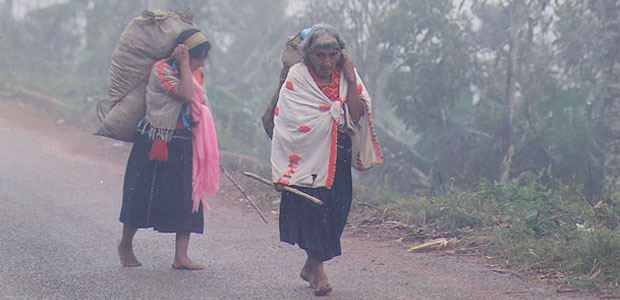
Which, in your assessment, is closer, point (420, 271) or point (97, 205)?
point (420, 271)

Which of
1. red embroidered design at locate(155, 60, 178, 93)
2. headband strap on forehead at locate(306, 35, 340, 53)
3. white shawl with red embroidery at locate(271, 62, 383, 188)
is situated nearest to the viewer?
headband strap on forehead at locate(306, 35, 340, 53)

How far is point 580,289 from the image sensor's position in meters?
4.47

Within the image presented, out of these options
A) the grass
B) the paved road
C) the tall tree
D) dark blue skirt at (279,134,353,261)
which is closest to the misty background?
the tall tree

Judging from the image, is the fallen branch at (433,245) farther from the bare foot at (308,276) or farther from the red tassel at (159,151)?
the red tassel at (159,151)

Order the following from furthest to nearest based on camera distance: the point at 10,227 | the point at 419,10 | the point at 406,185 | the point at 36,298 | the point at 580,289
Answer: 1. the point at 419,10
2. the point at 406,185
3. the point at 10,227
4. the point at 580,289
5. the point at 36,298

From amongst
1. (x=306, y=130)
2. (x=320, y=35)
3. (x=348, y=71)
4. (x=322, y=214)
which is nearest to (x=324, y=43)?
(x=320, y=35)

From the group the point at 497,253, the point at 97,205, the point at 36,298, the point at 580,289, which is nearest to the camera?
the point at 36,298

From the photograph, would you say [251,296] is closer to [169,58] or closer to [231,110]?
[169,58]

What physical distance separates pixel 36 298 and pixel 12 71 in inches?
569

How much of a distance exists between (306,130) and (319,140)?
10 cm

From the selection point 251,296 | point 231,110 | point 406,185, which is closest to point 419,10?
point 406,185

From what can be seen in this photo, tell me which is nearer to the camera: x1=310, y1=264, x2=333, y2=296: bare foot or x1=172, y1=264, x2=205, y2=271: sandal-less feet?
x1=310, y1=264, x2=333, y2=296: bare foot

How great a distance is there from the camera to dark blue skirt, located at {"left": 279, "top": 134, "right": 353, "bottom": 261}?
430 cm

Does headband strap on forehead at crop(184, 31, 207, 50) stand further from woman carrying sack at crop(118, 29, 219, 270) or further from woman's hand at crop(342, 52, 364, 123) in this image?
woman's hand at crop(342, 52, 364, 123)
